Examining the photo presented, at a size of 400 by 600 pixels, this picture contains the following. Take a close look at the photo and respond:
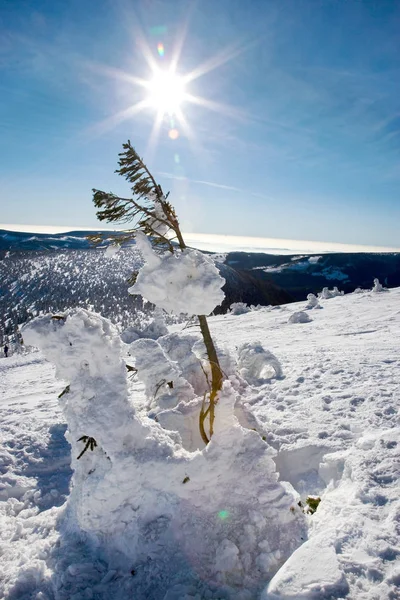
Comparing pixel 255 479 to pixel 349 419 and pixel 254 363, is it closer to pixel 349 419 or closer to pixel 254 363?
pixel 349 419

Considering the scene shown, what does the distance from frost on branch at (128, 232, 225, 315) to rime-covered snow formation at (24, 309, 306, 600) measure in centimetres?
93

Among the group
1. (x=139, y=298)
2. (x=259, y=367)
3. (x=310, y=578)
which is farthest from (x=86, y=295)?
(x=310, y=578)

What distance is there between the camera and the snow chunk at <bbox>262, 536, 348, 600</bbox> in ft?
10.6

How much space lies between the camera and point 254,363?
39.5 feet

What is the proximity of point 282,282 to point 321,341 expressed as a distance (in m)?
171

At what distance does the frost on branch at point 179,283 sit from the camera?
199 inches

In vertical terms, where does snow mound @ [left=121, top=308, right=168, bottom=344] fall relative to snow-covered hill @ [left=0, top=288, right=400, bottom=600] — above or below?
above

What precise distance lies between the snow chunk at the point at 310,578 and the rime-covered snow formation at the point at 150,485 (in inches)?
28.0

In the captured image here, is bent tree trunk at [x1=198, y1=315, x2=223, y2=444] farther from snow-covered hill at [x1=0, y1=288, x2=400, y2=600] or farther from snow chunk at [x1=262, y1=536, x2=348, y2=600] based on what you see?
snow chunk at [x1=262, y1=536, x2=348, y2=600]

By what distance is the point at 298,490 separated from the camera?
596 centimetres

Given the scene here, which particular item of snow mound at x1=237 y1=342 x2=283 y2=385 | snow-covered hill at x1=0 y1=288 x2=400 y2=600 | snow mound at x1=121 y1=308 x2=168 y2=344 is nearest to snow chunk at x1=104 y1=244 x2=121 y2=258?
snow-covered hill at x1=0 y1=288 x2=400 y2=600

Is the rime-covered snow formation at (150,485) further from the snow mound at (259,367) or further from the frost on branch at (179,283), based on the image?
the snow mound at (259,367)

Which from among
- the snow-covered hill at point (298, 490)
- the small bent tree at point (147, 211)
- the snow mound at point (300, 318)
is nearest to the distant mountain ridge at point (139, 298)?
the snow mound at point (300, 318)

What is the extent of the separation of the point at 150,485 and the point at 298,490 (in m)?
2.87
